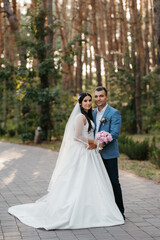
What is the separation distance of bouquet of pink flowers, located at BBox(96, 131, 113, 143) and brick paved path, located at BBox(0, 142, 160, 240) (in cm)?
116

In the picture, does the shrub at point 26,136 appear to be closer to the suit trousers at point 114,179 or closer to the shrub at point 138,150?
the shrub at point 138,150

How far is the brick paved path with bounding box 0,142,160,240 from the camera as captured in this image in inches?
193

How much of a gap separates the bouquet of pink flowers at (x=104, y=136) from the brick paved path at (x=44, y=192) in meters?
1.16

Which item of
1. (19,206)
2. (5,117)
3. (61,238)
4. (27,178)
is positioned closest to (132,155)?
(27,178)

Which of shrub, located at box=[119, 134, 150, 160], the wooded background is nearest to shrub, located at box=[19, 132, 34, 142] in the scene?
the wooded background

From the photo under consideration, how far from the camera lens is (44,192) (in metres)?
7.84

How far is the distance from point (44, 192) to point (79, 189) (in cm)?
254

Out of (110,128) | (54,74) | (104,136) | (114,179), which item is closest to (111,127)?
(110,128)

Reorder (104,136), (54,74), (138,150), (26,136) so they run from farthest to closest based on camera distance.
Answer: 1. (26,136)
2. (54,74)
3. (138,150)
4. (104,136)

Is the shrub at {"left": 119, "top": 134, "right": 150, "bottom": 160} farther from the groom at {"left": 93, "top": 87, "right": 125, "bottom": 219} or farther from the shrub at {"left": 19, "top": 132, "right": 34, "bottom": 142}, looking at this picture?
the shrub at {"left": 19, "top": 132, "right": 34, "bottom": 142}

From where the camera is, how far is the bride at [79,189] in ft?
17.4

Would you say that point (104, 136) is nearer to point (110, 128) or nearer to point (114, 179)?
point (110, 128)

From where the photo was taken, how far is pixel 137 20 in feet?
65.6

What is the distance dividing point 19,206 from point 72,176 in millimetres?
1332
